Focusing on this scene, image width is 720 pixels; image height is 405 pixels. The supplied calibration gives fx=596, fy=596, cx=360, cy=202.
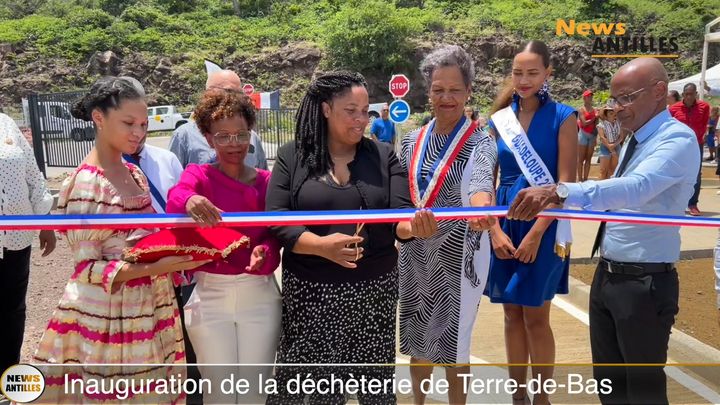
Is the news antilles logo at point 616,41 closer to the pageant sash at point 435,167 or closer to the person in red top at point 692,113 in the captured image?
the person in red top at point 692,113

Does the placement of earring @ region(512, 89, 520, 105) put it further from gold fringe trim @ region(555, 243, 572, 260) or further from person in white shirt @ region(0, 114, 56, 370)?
person in white shirt @ region(0, 114, 56, 370)

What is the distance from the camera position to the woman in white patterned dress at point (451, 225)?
3039mm

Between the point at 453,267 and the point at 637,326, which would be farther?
the point at 453,267

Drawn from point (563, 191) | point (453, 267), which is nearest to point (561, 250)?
point (453, 267)

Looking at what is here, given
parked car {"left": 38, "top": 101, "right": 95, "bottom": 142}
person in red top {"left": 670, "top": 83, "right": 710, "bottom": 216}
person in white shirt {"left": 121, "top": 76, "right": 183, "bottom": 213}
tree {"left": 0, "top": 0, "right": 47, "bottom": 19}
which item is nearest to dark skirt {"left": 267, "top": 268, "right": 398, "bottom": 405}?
person in white shirt {"left": 121, "top": 76, "right": 183, "bottom": 213}

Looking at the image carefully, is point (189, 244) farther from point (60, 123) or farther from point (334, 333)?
point (60, 123)

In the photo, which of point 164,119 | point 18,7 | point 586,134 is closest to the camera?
point 586,134

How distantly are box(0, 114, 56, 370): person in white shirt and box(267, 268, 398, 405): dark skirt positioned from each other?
6.13ft

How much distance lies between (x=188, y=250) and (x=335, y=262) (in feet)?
2.01

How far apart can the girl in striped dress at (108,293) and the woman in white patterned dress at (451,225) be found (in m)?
1.21

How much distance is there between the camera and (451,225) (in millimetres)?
3041

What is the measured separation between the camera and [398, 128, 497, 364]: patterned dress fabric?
3039 millimetres

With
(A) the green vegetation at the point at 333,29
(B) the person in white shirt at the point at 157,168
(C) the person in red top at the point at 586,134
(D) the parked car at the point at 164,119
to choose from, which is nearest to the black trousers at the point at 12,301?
(B) the person in white shirt at the point at 157,168

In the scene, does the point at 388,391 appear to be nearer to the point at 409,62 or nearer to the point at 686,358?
the point at 686,358
